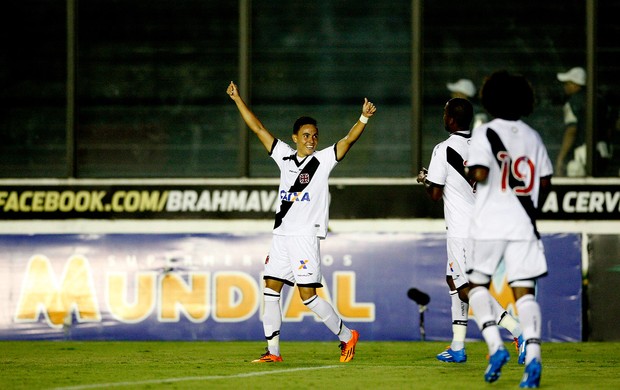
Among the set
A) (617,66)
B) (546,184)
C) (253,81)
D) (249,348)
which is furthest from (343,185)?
(546,184)

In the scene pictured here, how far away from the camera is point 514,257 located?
8242mm

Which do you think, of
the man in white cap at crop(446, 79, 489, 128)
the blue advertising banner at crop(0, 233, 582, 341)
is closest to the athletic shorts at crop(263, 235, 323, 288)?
the blue advertising banner at crop(0, 233, 582, 341)

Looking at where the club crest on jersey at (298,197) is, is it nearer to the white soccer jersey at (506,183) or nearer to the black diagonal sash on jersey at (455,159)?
the black diagonal sash on jersey at (455,159)

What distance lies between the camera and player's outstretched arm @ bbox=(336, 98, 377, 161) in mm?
10500

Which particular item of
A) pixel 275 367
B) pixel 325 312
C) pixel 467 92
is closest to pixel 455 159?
pixel 325 312

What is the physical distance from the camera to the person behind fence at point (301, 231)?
35.0 feet

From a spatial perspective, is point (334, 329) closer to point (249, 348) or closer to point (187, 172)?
point (249, 348)

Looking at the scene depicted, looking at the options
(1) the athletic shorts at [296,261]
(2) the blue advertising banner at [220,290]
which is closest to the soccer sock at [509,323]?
(1) the athletic shorts at [296,261]

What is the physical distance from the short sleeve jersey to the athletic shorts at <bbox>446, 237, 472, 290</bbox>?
1.09 metres

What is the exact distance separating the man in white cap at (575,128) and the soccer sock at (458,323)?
14.4 ft

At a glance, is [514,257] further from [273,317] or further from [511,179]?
[273,317]

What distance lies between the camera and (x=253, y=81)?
1493 cm

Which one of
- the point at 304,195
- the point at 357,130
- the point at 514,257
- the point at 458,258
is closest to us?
the point at 514,257

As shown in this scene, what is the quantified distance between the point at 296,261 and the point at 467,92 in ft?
16.3
